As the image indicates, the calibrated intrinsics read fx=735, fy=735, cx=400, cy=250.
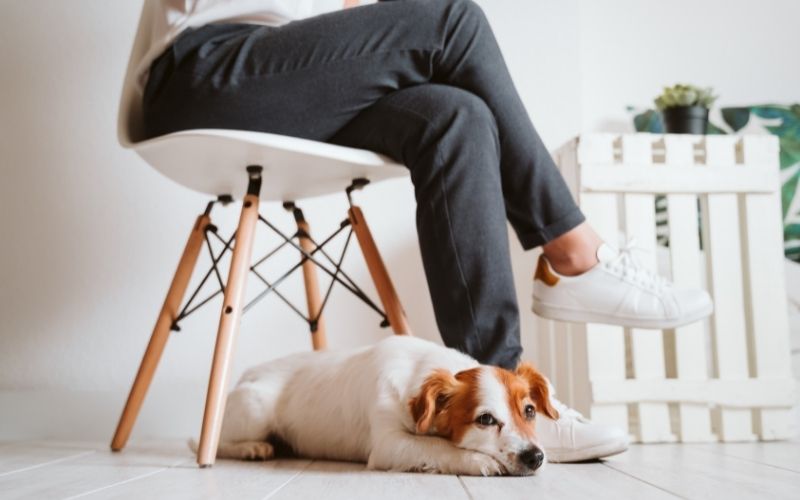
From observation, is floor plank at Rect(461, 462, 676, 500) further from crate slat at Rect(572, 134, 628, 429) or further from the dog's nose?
crate slat at Rect(572, 134, 628, 429)

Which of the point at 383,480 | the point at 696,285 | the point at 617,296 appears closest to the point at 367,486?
the point at 383,480

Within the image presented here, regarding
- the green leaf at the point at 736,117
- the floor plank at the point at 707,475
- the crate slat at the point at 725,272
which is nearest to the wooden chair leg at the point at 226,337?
the floor plank at the point at 707,475

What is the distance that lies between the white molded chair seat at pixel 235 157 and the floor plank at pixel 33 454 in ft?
1.56

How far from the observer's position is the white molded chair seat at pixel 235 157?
1033mm


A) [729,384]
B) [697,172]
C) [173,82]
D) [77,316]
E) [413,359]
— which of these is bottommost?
[729,384]

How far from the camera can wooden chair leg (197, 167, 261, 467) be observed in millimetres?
953

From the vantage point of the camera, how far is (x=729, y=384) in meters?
1.39

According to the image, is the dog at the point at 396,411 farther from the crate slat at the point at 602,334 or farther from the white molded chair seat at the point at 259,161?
the crate slat at the point at 602,334

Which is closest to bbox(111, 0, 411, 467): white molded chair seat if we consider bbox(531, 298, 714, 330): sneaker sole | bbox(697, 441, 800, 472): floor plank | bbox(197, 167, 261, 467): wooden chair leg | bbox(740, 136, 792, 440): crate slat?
bbox(197, 167, 261, 467): wooden chair leg

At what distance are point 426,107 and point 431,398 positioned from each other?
0.41 meters

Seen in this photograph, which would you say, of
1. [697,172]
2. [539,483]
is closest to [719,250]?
[697,172]

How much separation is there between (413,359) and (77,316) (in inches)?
39.8

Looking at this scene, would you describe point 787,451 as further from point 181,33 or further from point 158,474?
point 181,33

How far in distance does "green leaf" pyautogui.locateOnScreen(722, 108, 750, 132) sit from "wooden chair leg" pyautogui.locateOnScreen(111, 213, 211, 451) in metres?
1.39
